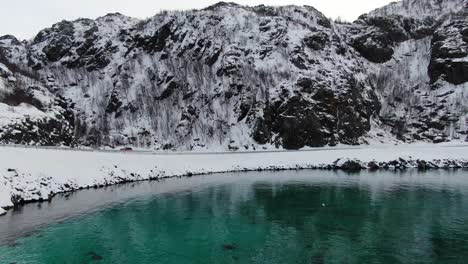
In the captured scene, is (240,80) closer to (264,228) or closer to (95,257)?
(264,228)

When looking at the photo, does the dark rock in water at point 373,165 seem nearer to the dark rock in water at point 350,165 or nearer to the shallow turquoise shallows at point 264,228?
the dark rock in water at point 350,165

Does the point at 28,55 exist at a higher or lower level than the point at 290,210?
higher

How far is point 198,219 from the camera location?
119 feet

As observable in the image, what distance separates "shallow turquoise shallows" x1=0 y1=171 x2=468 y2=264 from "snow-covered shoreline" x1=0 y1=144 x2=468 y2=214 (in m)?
5.97

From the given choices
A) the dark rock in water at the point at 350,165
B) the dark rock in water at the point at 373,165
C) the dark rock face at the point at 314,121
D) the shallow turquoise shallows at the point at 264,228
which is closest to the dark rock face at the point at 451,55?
the dark rock face at the point at 314,121

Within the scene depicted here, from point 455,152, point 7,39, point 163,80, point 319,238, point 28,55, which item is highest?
point 7,39

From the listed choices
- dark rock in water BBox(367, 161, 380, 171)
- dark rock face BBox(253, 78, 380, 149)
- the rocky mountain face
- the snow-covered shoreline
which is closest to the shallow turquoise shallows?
the snow-covered shoreline

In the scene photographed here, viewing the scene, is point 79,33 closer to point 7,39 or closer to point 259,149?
point 7,39

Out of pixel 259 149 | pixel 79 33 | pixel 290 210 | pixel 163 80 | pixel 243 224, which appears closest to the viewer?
pixel 243 224

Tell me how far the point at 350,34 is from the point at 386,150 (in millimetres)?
79276

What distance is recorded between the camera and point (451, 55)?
122125mm

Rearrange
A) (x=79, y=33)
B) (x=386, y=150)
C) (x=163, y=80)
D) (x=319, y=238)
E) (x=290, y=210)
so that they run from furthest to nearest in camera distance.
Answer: (x=79, y=33) < (x=163, y=80) < (x=386, y=150) < (x=290, y=210) < (x=319, y=238)

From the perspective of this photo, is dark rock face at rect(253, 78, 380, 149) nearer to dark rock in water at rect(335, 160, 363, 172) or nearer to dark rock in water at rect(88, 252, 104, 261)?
dark rock in water at rect(335, 160, 363, 172)

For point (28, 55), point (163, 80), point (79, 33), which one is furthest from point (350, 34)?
point (28, 55)
